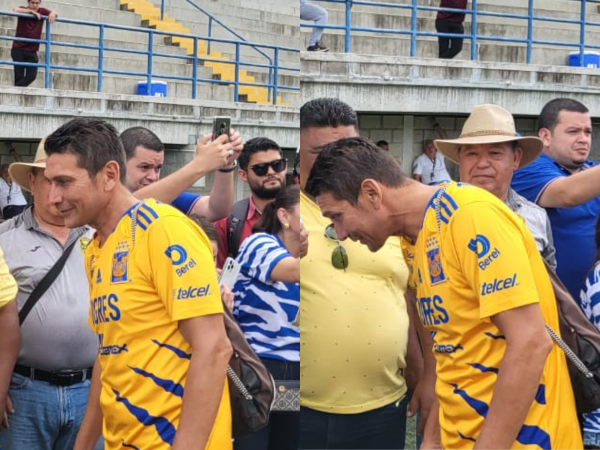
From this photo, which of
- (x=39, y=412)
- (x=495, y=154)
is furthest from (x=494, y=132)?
(x=39, y=412)

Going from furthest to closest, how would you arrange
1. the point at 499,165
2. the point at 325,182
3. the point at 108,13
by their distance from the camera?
the point at 108,13 < the point at 499,165 < the point at 325,182

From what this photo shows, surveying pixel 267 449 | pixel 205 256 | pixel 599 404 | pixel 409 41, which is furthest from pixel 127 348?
pixel 409 41

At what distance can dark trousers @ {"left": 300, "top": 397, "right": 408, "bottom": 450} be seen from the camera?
3.95 ft

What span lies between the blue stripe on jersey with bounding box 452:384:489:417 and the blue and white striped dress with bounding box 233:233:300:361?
0.34 m

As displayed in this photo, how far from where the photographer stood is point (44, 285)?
1.93 meters

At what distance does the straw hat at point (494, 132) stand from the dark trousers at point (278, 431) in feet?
1.47

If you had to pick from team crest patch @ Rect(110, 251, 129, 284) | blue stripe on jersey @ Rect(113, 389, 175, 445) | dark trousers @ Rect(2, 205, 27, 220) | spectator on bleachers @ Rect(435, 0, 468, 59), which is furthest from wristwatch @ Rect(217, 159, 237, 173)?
spectator on bleachers @ Rect(435, 0, 468, 59)

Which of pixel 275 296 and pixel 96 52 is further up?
pixel 96 52

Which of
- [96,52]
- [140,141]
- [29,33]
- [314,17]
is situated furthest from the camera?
[96,52]

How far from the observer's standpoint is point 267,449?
1406 mm

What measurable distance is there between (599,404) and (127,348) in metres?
0.57

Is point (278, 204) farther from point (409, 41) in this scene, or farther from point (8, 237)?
point (409, 41)

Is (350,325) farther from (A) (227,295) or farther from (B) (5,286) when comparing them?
(B) (5,286)

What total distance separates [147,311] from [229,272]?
366 mm
